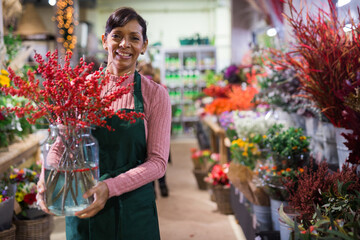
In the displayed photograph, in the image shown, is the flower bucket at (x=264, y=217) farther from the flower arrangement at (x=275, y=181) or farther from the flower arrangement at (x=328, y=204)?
the flower arrangement at (x=328, y=204)

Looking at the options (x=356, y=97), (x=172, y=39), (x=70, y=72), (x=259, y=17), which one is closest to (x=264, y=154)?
(x=356, y=97)

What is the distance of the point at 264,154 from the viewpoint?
2.90m

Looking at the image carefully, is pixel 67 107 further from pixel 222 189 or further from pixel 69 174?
pixel 222 189

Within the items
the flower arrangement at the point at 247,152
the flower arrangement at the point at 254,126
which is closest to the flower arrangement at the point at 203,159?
the flower arrangement at the point at 254,126

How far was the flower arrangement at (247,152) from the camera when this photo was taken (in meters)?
2.99

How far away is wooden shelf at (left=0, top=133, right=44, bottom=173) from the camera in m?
2.87

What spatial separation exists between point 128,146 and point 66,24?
7.83 metres

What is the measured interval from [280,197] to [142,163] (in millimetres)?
1071

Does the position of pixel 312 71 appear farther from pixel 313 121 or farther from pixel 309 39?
pixel 313 121

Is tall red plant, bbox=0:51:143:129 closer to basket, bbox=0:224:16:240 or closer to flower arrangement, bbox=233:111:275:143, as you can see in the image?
basket, bbox=0:224:16:240

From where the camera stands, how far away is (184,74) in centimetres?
1012

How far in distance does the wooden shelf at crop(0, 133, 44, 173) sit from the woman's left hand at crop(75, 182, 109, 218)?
166cm

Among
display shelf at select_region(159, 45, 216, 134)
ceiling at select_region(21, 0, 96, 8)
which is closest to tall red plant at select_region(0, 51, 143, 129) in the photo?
display shelf at select_region(159, 45, 216, 134)

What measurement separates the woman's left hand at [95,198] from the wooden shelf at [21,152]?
1.66 metres
